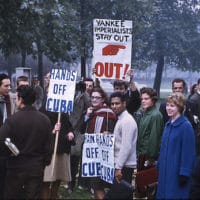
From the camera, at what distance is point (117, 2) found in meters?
33.1

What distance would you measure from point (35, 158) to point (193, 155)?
1.75 meters

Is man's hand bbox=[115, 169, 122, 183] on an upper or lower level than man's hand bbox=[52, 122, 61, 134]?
lower

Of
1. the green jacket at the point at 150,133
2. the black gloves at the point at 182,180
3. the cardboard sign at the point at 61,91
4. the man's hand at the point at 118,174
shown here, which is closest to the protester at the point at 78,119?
the cardboard sign at the point at 61,91

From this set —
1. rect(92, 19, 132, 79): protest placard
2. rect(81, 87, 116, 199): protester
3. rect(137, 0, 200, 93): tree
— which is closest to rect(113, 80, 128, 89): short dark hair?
rect(92, 19, 132, 79): protest placard

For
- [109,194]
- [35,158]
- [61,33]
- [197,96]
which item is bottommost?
[109,194]

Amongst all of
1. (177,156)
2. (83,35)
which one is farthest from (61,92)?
(83,35)

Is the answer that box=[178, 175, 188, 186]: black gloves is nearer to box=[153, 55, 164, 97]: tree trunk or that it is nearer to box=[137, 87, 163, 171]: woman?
box=[137, 87, 163, 171]: woman

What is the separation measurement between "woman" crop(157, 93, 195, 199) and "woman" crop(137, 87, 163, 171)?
1.40m

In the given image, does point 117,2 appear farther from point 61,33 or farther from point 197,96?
point 197,96

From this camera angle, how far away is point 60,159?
7.95 m

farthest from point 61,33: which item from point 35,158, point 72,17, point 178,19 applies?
point 178,19

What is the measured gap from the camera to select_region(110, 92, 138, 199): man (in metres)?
6.77

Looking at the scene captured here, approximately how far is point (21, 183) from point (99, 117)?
6.36ft

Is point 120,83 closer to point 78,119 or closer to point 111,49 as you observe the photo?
point 111,49
